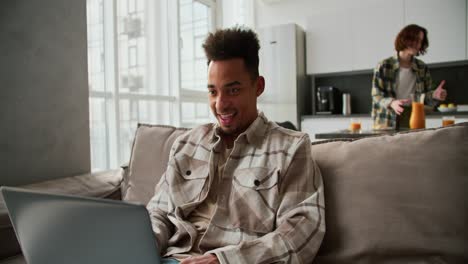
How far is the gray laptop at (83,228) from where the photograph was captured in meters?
0.51

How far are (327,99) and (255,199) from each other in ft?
12.6

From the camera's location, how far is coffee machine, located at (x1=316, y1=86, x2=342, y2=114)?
4.56 m

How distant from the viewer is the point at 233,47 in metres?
1.10

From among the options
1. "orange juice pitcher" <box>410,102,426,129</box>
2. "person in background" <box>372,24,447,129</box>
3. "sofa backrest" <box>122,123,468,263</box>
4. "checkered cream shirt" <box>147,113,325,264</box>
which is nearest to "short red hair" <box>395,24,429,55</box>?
"person in background" <box>372,24,447,129</box>

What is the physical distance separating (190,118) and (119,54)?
130 cm

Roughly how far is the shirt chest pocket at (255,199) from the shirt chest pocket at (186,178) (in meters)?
0.13

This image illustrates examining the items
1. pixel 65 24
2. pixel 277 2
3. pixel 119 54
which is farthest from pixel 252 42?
pixel 277 2

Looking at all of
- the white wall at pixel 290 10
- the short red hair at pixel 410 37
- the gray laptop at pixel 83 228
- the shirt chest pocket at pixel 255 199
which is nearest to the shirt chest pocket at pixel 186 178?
the shirt chest pocket at pixel 255 199

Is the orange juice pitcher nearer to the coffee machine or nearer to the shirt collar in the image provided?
the shirt collar

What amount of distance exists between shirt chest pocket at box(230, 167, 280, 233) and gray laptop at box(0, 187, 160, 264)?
1.52ft

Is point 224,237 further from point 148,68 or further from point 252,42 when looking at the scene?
point 148,68

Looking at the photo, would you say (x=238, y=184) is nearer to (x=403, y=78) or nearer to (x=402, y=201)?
(x=402, y=201)

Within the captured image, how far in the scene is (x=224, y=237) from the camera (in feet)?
3.22

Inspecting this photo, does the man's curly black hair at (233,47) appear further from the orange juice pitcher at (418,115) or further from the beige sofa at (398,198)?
the orange juice pitcher at (418,115)
